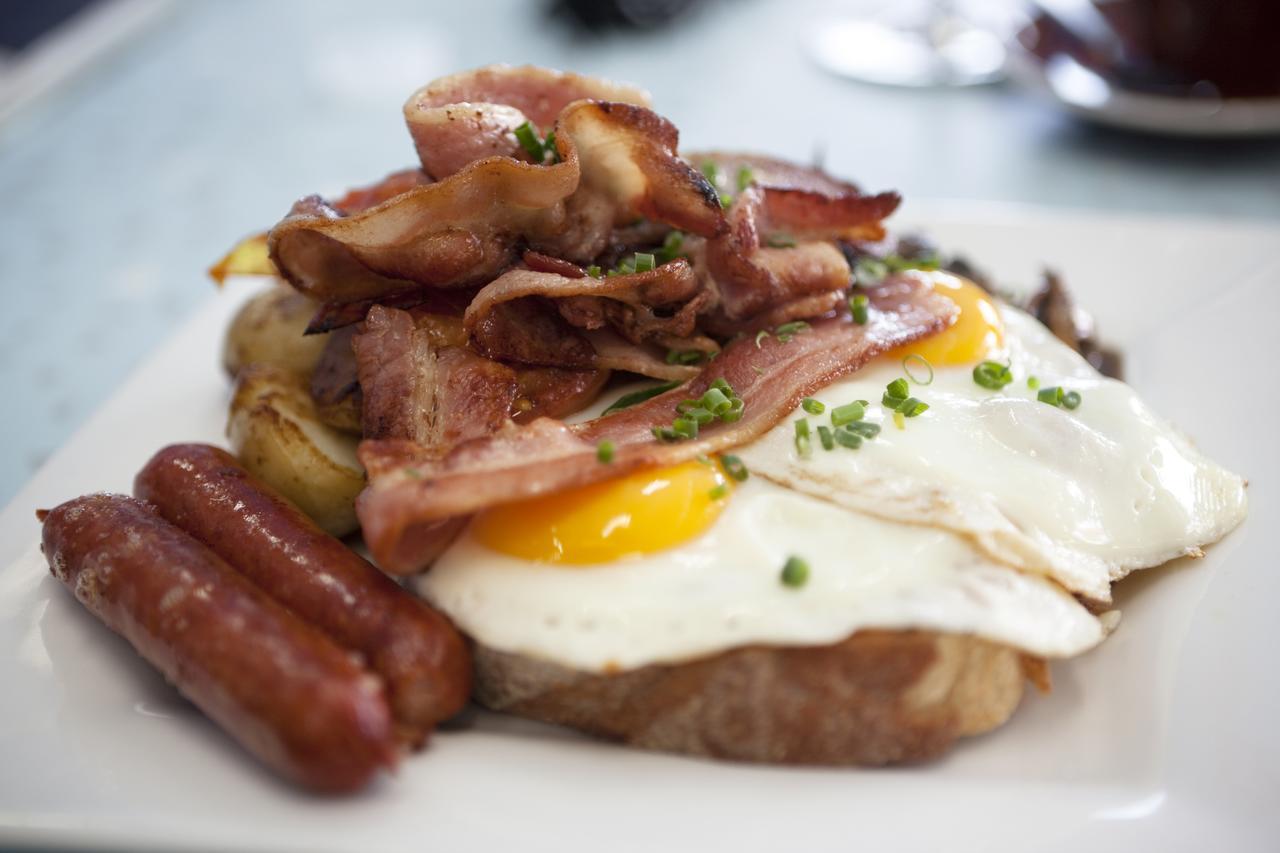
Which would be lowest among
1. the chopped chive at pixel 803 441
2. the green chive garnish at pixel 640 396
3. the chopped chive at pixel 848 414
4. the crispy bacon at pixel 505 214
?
the chopped chive at pixel 848 414

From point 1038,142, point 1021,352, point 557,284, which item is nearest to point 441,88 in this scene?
point 557,284

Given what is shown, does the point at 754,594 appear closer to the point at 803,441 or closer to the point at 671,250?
the point at 803,441

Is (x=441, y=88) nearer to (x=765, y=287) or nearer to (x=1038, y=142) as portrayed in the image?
(x=765, y=287)

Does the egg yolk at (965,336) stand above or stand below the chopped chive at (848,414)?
below

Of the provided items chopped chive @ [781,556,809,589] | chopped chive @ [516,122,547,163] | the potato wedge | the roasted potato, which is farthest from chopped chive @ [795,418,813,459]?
the roasted potato

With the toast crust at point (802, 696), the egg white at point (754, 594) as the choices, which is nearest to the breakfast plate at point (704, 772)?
the toast crust at point (802, 696)

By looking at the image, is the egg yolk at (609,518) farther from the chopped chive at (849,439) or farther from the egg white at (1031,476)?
the chopped chive at (849,439)
